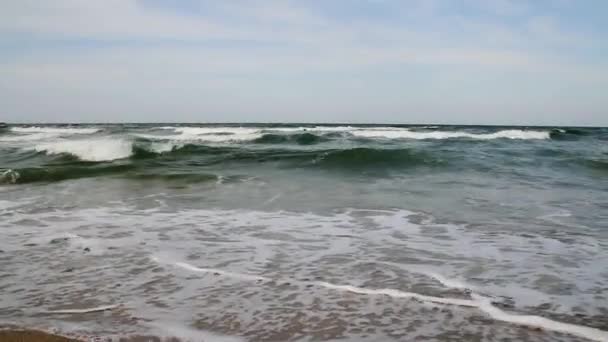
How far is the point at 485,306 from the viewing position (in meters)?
3.42

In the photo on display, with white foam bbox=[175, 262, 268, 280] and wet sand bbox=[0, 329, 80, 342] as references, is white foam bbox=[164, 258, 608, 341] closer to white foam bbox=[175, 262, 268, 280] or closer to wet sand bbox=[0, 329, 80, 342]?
white foam bbox=[175, 262, 268, 280]

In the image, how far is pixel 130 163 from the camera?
14398 mm

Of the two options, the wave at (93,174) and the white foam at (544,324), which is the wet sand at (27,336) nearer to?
the white foam at (544,324)

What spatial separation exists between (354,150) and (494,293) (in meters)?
11.9

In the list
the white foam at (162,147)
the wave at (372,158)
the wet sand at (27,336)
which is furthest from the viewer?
the white foam at (162,147)

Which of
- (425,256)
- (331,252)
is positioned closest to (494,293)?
(425,256)

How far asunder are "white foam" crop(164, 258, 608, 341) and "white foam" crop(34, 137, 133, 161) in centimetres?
1340


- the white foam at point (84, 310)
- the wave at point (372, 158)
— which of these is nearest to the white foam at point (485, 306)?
the white foam at point (84, 310)

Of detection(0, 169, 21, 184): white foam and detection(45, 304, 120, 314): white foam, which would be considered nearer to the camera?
detection(45, 304, 120, 314): white foam


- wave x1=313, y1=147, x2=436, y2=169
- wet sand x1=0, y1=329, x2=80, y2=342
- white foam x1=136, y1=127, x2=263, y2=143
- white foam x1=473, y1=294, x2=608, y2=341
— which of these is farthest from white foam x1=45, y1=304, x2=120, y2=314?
white foam x1=136, y1=127, x2=263, y2=143

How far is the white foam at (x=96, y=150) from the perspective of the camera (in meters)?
16.7

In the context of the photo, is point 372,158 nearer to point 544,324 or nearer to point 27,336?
point 544,324

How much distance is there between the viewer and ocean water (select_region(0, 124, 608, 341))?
3123mm

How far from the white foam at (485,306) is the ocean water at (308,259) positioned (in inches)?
0.6
